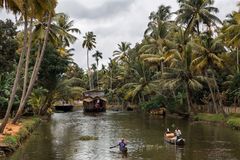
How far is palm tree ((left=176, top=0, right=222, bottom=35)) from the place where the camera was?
59.5 m

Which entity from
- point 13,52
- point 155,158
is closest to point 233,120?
point 155,158

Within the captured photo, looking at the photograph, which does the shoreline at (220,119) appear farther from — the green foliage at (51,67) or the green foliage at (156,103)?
the green foliage at (51,67)

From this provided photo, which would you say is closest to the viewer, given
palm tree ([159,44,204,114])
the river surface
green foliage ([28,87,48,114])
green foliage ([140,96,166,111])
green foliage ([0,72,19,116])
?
the river surface

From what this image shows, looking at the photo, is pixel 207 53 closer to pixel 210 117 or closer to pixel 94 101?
pixel 210 117

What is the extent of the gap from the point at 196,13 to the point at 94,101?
1413 inches

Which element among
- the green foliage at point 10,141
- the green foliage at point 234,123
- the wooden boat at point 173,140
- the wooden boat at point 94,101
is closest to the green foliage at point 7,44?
the green foliage at point 10,141

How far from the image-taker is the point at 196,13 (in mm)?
60031

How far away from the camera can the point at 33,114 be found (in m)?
59.7

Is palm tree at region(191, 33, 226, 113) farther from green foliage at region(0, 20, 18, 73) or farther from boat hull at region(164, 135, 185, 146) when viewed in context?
green foliage at region(0, 20, 18, 73)

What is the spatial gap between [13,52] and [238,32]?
77.1 ft

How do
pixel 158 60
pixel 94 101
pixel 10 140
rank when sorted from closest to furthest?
pixel 10 140, pixel 158 60, pixel 94 101

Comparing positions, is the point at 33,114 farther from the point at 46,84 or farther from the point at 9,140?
the point at 9,140

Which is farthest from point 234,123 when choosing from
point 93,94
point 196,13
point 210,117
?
point 93,94

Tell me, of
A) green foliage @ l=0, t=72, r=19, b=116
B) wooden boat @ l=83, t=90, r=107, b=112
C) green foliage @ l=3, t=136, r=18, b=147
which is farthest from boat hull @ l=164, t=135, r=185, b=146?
wooden boat @ l=83, t=90, r=107, b=112
